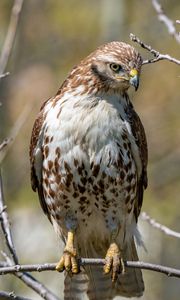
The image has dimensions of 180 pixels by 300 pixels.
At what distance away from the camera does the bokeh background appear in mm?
11773

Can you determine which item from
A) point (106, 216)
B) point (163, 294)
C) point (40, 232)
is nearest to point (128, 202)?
point (106, 216)

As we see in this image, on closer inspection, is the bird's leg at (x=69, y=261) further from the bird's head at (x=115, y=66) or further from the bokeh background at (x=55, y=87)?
the bokeh background at (x=55, y=87)

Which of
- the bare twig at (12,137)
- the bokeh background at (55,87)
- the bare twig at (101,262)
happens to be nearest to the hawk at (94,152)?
the bare twig at (12,137)

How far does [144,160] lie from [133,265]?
1495mm

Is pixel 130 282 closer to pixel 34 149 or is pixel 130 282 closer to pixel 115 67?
A: pixel 34 149

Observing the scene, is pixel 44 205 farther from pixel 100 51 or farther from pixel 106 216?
pixel 100 51

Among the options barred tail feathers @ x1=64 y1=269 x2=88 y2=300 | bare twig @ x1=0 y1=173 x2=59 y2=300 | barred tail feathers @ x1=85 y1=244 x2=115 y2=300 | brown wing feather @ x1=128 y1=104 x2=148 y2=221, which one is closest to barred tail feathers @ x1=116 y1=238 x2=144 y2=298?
barred tail feathers @ x1=85 y1=244 x2=115 y2=300

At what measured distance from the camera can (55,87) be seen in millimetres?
14805

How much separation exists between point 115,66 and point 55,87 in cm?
841

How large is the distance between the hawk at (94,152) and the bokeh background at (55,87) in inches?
142

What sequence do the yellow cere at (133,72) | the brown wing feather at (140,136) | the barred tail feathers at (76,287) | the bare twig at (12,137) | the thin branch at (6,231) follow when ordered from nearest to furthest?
the thin branch at (6,231), the bare twig at (12,137), the yellow cere at (133,72), the brown wing feather at (140,136), the barred tail feathers at (76,287)

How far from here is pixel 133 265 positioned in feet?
18.0

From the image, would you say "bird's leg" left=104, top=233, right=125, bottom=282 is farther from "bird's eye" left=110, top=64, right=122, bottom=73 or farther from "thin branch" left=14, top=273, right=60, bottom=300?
"bird's eye" left=110, top=64, right=122, bottom=73

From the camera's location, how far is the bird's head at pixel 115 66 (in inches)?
249
